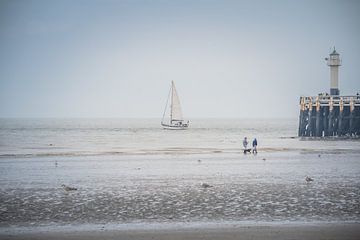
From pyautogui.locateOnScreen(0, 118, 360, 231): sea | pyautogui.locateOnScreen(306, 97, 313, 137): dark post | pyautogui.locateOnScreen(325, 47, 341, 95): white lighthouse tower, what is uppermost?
pyautogui.locateOnScreen(325, 47, 341, 95): white lighthouse tower

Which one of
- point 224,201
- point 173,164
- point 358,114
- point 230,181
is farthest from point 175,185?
point 358,114

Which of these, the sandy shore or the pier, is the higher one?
the pier

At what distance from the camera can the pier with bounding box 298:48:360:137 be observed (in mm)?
64812

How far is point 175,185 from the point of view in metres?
25.2

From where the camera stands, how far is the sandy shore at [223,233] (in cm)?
1395

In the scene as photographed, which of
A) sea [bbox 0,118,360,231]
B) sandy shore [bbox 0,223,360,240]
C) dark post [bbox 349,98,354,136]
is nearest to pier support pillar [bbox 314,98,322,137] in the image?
dark post [bbox 349,98,354,136]

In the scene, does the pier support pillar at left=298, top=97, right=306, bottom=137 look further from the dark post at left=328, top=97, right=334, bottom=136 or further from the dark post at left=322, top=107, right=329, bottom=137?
the dark post at left=328, top=97, right=334, bottom=136

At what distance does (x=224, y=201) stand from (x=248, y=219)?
12.0 ft

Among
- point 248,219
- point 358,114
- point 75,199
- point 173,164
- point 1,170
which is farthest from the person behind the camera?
point 358,114

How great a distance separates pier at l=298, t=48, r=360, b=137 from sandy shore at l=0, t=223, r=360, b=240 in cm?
5203

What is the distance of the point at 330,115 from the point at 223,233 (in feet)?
179

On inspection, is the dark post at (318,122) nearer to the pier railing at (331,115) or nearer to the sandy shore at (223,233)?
the pier railing at (331,115)

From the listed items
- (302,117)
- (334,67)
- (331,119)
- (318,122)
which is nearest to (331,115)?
(331,119)

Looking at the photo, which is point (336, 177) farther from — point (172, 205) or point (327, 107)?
point (327, 107)
